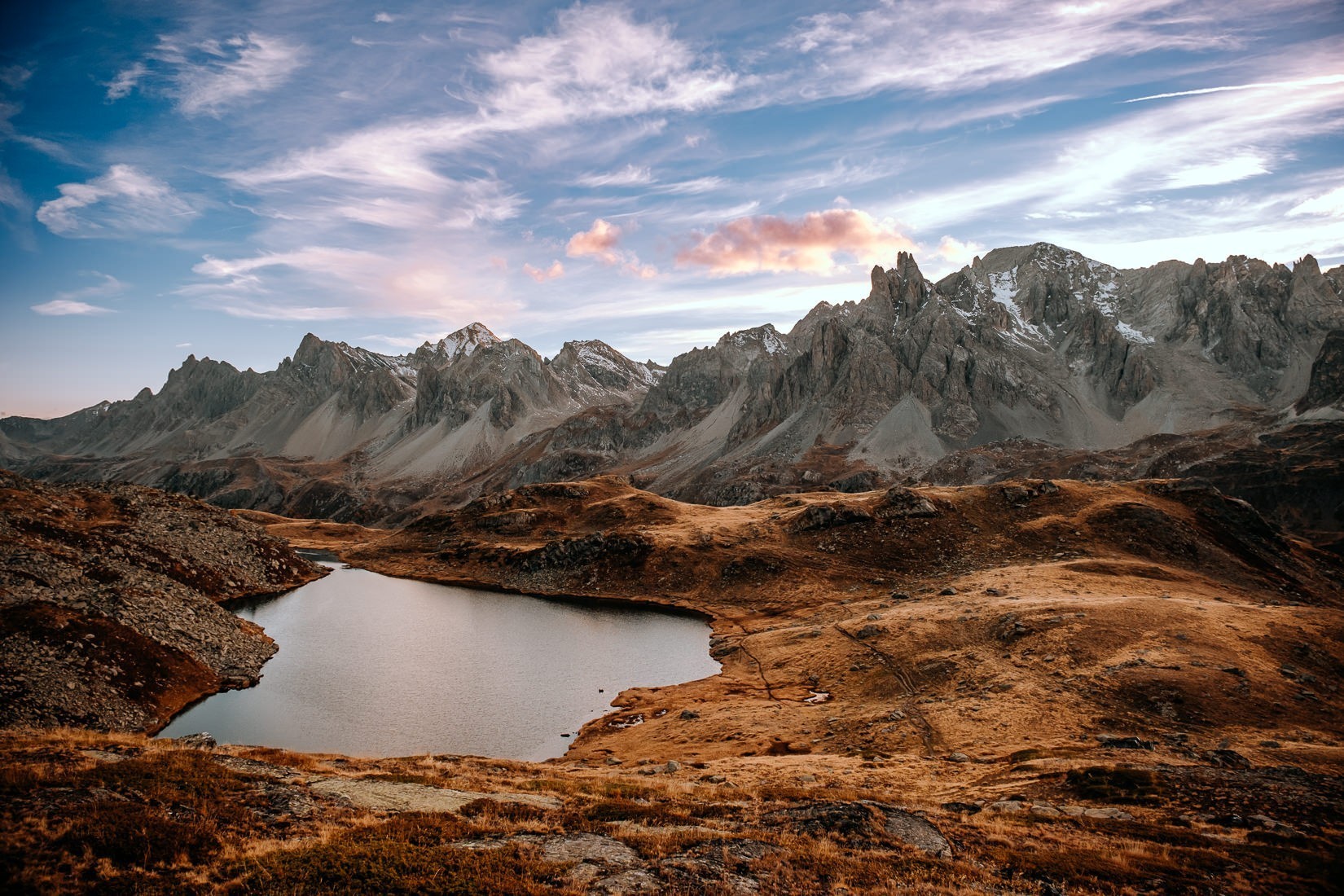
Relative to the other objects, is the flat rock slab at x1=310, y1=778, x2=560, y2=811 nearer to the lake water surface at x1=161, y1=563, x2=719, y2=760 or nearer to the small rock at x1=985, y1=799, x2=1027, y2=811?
the lake water surface at x1=161, y1=563, x2=719, y2=760

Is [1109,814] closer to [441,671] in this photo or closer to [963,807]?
[963,807]

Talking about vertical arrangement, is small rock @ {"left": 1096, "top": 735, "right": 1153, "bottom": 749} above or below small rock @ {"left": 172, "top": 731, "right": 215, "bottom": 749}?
below

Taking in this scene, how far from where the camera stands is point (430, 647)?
8150cm

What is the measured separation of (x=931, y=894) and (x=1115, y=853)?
9453 mm

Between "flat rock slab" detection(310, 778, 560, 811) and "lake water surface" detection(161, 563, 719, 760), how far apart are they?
807 inches

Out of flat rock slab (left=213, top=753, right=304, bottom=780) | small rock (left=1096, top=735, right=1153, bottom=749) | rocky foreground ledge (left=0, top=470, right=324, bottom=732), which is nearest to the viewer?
flat rock slab (left=213, top=753, right=304, bottom=780)

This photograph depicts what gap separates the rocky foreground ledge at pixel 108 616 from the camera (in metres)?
49.9

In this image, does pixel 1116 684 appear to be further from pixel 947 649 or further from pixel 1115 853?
pixel 1115 853

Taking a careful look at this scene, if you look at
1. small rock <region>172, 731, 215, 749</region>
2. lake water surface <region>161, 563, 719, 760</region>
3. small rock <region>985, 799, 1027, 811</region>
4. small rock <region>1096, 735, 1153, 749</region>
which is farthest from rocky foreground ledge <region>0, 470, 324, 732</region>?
small rock <region>1096, 735, 1153, 749</region>

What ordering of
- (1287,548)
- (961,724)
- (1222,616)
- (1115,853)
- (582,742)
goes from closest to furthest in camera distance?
(1115,853) < (961,724) < (582,742) < (1222,616) < (1287,548)

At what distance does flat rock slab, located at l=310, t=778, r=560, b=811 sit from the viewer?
27.6 meters

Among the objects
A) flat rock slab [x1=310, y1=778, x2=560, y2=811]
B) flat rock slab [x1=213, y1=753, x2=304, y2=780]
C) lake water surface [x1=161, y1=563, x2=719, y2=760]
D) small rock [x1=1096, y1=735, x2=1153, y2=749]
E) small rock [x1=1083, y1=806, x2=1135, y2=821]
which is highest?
flat rock slab [x1=213, y1=753, x2=304, y2=780]

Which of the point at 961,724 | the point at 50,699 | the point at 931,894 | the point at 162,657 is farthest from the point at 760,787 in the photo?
the point at 162,657

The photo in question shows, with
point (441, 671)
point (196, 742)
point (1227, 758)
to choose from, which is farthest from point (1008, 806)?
point (441, 671)
